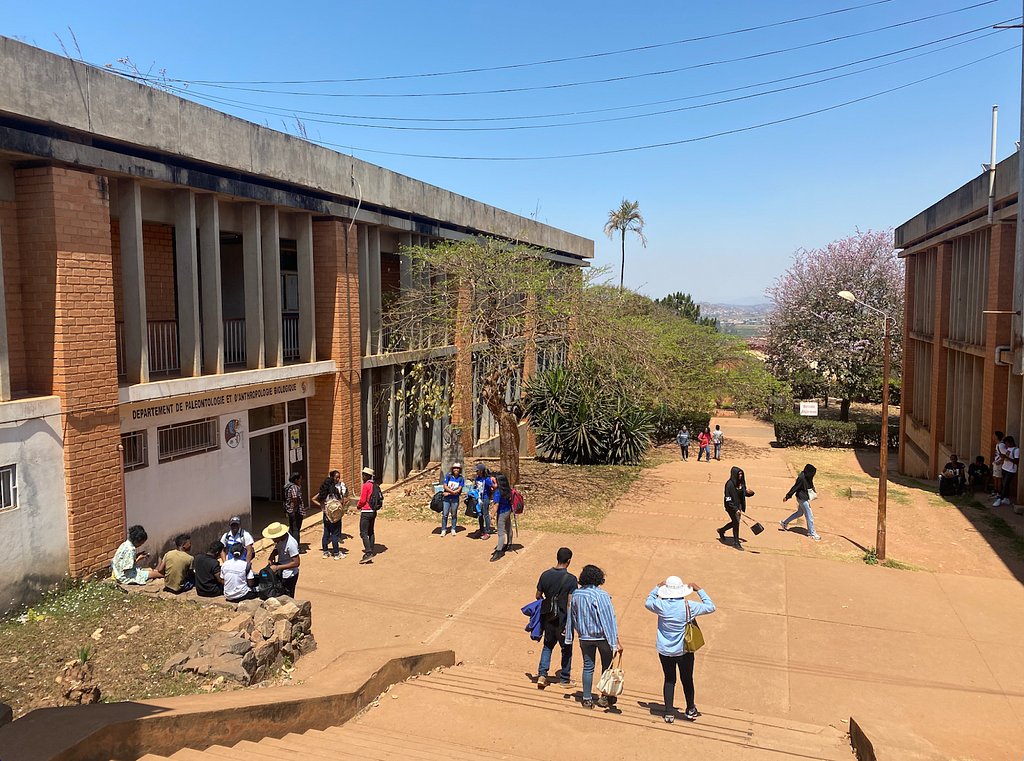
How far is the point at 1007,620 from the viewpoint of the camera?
9.60 m

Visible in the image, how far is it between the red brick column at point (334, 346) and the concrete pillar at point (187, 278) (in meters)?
3.50

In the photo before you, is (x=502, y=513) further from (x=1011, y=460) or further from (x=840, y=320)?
(x=840, y=320)

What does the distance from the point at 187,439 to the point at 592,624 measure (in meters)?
7.81

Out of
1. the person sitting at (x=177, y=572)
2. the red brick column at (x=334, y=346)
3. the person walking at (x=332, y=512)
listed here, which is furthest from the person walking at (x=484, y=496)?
the person sitting at (x=177, y=572)

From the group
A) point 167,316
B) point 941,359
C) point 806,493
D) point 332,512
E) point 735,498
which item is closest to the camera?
point 332,512

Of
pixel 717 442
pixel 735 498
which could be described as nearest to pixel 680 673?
pixel 735 498

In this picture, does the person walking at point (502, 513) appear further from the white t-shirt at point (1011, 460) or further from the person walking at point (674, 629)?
the white t-shirt at point (1011, 460)

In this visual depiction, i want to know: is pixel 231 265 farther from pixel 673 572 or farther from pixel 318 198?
pixel 673 572

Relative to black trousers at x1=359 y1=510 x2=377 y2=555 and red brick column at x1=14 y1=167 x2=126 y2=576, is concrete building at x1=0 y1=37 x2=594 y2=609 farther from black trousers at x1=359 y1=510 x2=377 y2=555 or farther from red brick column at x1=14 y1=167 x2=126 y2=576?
black trousers at x1=359 y1=510 x2=377 y2=555

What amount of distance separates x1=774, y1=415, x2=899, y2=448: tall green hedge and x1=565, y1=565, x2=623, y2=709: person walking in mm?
22860

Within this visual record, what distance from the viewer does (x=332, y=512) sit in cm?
1156

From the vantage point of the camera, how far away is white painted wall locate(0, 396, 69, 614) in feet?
26.6

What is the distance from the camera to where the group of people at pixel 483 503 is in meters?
11.8

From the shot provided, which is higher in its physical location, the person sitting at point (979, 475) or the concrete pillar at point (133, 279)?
the concrete pillar at point (133, 279)
